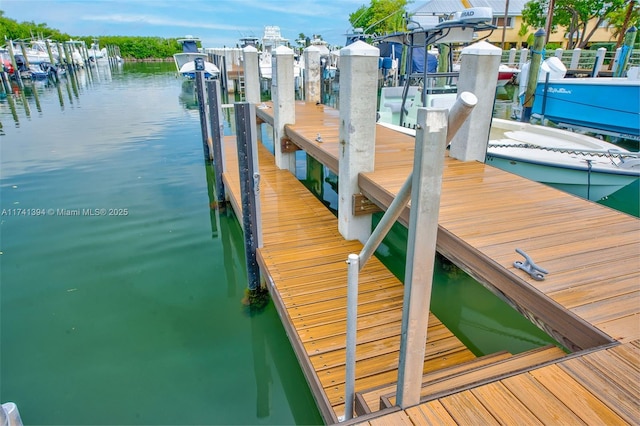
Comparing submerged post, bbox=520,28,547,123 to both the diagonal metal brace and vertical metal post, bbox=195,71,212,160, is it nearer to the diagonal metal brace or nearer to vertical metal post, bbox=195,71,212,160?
vertical metal post, bbox=195,71,212,160

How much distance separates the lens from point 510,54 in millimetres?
33781

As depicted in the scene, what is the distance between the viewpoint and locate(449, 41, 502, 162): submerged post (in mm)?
5090

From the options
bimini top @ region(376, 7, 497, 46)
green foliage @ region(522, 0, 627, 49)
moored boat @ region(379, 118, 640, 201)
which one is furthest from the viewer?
green foliage @ region(522, 0, 627, 49)

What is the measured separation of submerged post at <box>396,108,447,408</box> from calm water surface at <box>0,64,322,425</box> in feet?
Result: 8.34

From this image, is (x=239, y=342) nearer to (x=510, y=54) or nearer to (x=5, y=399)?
(x=5, y=399)

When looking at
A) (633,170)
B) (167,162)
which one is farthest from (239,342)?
(167,162)

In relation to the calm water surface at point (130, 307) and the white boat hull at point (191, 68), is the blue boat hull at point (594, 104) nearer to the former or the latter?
the calm water surface at point (130, 307)

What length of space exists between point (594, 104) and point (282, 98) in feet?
29.5

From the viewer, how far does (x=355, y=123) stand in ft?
15.8

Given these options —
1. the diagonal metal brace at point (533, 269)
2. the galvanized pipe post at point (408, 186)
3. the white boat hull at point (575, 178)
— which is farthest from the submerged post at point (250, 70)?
the galvanized pipe post at point (408, 186)

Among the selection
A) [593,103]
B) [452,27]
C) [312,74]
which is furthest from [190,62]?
[593,103]

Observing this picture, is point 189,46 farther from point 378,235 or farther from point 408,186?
point 408,186

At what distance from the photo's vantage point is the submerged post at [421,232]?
126 centimetres

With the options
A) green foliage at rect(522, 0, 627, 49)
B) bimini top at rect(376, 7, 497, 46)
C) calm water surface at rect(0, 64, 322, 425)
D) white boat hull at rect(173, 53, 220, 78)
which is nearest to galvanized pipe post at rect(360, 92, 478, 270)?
calm water surface at rect(0, 64, 322, 425)
